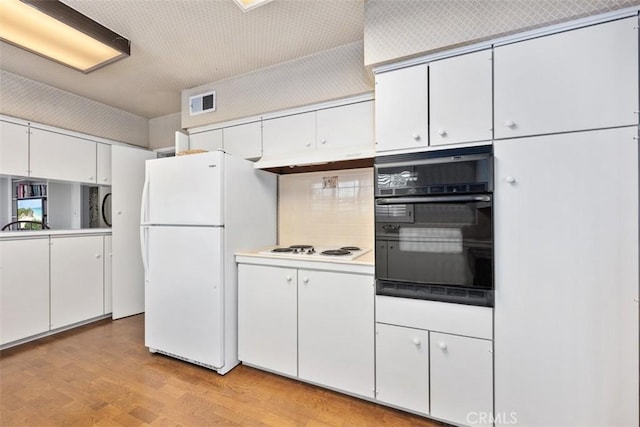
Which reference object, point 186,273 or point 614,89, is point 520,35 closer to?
point 614,89

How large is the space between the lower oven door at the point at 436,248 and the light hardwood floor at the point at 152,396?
0.83 m

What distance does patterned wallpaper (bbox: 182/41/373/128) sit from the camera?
2.27m

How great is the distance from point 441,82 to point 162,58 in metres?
2.30

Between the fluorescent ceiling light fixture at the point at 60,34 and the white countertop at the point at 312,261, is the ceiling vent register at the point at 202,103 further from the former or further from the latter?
the white countertop at the point at 312,261

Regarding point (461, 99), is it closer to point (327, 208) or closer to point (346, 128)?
point (346, 128)

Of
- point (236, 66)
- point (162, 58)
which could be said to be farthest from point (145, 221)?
point (236, 66)

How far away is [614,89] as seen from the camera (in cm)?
137

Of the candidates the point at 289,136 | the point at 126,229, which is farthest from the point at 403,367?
the point at 126,229

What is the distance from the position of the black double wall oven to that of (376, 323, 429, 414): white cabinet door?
0.25m

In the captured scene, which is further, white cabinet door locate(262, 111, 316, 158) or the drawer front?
white cabinet door locate(262, 111, 316, 158)

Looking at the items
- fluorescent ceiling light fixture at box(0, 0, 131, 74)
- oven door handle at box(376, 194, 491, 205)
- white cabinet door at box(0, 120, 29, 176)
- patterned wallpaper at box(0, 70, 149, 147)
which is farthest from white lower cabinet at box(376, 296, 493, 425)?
patterned wallpaper at box(0, 70, 149, 147)

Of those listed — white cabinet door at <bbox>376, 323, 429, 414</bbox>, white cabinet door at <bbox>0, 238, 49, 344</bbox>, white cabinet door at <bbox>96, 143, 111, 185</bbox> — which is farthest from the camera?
white cabinet door at <bbox>96, 143, 111, 185</bbox>

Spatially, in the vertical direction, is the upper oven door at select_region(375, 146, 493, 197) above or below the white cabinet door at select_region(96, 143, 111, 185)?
below

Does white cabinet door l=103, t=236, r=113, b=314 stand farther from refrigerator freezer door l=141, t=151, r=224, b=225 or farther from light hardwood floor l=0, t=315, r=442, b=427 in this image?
refrigerator freezer door l=141, t=151, r=224, b=225
